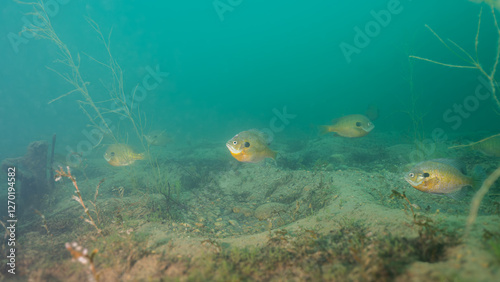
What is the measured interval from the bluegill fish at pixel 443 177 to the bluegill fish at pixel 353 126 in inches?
89.0

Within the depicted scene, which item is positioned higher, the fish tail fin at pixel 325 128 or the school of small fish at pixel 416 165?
the fish tail fin at pixel 325 128

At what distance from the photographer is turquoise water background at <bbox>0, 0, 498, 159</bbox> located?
5794 centimetres

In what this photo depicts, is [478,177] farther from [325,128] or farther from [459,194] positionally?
[325,128]

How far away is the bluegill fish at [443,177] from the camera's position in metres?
3.18

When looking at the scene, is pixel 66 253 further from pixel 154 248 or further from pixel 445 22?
pixel 445 22

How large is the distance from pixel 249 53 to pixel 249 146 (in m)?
109

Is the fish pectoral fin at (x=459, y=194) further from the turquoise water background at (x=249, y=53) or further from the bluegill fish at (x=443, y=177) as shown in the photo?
the turquoise water background at (x=249, y=53)

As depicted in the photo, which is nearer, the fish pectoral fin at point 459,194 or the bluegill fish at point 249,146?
the fish pectoral fin at point 459,194

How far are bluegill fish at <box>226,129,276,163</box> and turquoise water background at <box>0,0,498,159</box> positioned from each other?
46.5 m

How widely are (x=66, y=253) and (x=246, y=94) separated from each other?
9369 centimetres

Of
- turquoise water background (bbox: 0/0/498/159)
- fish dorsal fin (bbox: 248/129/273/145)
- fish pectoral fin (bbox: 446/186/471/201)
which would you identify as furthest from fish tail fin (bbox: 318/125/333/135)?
turquoise water background (bbox: 0/0/498/159)

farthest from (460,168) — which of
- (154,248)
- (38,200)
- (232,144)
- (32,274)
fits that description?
(38,200)

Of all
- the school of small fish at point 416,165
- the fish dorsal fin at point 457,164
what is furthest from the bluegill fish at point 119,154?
the fish dorsal fin at point 457,164

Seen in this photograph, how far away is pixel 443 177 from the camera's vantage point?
3.19 meters
